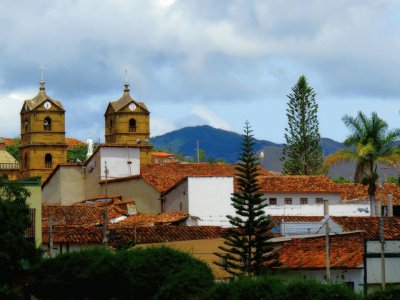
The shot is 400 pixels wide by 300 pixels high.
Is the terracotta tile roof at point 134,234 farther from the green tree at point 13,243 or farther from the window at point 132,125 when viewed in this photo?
the window at point 132,125

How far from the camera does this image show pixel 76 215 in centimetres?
7112

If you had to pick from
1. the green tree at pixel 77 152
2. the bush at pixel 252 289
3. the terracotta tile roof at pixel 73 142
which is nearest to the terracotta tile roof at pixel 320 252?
the bush at pixel 252 289

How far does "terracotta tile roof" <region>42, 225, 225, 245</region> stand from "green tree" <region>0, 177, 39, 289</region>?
11945 millimetres

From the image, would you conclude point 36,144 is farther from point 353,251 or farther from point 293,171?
point 353,251

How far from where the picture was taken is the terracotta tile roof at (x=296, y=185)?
8294 cm

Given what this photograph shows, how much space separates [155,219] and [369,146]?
1075 cm

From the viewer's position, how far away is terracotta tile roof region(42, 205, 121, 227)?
6981 cm

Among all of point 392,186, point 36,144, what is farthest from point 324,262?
point 36,144

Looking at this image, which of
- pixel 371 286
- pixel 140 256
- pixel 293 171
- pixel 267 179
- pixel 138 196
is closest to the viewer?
pixel 140 256

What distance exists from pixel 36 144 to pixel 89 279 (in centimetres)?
7482

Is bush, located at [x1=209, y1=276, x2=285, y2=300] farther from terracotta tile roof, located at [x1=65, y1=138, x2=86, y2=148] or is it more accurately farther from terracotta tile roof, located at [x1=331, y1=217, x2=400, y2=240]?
terracotta tile roof, located at [x1=65, y1=138, x2=86, y2=148]

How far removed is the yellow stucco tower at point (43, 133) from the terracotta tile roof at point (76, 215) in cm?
4741

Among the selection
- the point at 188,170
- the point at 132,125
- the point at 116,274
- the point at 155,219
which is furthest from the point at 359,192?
the point at 116,274

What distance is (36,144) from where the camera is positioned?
395ft
